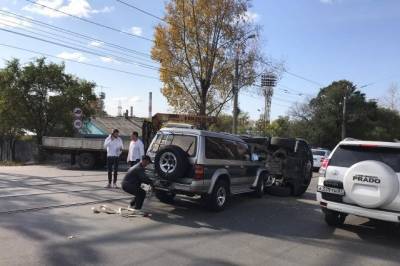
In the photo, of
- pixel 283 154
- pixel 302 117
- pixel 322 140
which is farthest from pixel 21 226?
pixel 302 117

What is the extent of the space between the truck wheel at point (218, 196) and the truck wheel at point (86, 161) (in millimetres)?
12057

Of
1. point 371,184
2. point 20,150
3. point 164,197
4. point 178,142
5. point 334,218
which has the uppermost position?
point 178,142

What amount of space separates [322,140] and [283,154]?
51697mm

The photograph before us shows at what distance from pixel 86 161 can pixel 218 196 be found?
12.6 m

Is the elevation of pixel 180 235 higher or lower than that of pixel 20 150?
lower

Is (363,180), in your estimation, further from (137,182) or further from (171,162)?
(137,182)

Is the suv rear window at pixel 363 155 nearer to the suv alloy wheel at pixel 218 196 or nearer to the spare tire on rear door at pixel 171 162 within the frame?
the suv alloy wheel at pixel 218 196

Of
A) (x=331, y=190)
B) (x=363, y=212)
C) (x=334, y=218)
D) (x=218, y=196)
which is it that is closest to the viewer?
(x=363, y=212)

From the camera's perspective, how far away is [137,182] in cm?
1030

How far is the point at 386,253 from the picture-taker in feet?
25.8

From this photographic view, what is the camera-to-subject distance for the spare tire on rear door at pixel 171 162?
34.1 feet

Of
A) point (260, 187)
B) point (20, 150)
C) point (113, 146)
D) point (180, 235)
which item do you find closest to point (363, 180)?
point (180, 235)

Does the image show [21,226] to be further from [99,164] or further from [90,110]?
[90,110]

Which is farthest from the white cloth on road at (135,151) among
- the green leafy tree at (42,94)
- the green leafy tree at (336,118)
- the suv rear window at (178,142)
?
the green leafy tree at (336,118)
